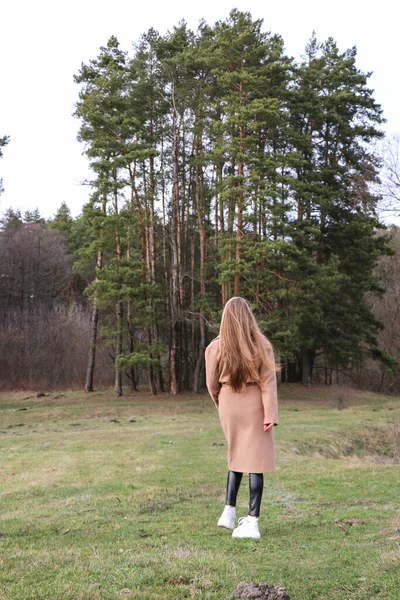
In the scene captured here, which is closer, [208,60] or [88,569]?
[88,569]

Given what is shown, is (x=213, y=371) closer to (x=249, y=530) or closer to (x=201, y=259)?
(x=249, y=530)

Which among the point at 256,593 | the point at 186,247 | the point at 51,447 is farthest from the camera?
the point at 186,247

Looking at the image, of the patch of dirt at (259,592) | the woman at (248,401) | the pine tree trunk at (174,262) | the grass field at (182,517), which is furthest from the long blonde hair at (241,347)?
the pine tree trunk at (174,262)

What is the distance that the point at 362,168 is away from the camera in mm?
26344

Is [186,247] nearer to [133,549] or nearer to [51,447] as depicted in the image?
[51,447]

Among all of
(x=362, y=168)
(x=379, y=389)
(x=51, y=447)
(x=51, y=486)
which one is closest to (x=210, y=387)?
(x=51, y=486)

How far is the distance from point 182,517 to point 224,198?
2084 centimetres

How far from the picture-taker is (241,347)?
5.40 meters

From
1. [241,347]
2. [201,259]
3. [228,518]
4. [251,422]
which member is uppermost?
[201,259]

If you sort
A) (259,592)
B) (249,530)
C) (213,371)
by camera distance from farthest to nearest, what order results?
(213,371) → (249,530) → (259,592)

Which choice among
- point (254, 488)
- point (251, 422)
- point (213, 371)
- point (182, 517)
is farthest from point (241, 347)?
point (182, 517)

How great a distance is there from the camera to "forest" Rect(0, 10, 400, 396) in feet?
89.4

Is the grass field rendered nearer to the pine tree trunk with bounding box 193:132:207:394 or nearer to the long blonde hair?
the long blonde hair

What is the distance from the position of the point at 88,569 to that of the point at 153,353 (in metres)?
24.3
